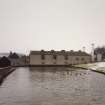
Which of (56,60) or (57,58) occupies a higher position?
(57,58)

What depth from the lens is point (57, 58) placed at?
123562mm

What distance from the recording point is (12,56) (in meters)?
152

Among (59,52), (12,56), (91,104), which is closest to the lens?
(91,104)

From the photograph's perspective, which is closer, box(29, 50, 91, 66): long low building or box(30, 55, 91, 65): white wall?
box(30, 55, 91, 65): white wall

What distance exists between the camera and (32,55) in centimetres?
11925

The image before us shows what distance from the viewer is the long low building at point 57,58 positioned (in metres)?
120

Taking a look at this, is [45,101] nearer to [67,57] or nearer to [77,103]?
[77,103]

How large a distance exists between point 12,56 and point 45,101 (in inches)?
5345

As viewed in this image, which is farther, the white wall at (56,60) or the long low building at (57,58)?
the long low building at (57,58)

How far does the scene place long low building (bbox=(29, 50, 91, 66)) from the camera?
393ft

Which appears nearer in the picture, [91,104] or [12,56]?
[91,104]

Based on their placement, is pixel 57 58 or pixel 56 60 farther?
pixel 57 58

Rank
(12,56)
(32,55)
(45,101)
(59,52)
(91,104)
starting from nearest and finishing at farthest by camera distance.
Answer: (91,104) → (45,101) → (32,55) → (59,52) → (12,56)

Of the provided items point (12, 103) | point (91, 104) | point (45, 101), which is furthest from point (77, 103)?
point (12, 103)
